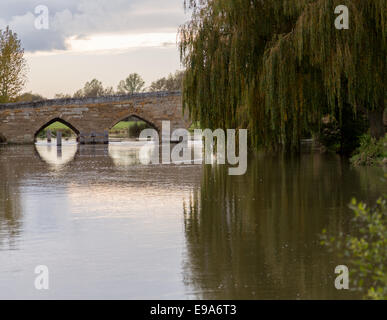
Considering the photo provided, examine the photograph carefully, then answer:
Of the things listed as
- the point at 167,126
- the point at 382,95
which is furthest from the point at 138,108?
the point at 382,95

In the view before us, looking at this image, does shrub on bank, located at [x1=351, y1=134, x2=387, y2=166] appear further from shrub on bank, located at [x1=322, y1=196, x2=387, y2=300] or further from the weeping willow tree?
shrub on bank, located at [x1=322, y1=196, x2=387, y2=300]

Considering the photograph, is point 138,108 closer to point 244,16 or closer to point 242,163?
point 242,163

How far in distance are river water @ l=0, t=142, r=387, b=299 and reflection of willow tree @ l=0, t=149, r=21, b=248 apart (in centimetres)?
2

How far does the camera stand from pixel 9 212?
38.4 ft

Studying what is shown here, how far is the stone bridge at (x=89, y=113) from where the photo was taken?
4753 cm

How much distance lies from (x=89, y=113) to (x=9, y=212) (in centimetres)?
3706

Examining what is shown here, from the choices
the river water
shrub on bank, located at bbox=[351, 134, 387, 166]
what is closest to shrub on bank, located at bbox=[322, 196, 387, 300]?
the river water

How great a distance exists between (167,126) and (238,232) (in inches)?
1577

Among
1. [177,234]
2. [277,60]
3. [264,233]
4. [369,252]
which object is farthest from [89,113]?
[369,252]

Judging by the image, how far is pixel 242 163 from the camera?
77.8 feet

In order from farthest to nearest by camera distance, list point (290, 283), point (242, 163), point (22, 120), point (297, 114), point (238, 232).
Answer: point (22, 120)
point (242, 163)
point (297, 114)
point (238, 232)
point (290, 283)

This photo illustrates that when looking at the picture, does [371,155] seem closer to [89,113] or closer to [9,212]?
[9,212]

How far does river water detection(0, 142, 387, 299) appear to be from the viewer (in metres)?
6.48

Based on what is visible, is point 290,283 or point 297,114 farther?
point 297,114
